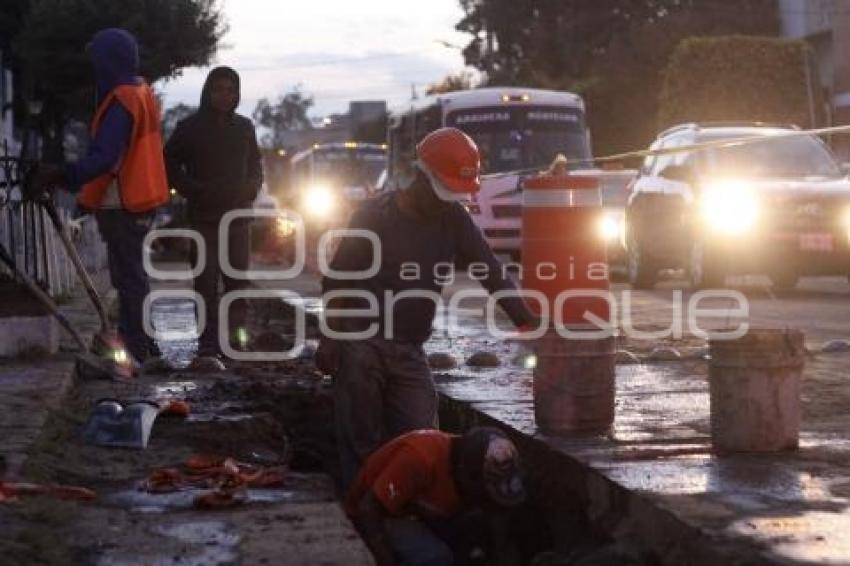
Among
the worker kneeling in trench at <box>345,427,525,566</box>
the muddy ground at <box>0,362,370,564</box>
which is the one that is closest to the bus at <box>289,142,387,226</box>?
the muddy ground at <box>0,362,370,564</box>

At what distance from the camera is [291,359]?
11672 mm

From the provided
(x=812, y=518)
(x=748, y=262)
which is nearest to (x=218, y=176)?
(x=812, y=518)

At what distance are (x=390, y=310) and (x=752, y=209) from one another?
10672 millimetres

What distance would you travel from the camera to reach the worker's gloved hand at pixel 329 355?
7242 millimetres

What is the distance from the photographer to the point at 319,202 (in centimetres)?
4212

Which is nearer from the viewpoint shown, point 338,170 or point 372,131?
point 338,170

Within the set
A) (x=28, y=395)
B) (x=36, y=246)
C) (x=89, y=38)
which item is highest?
(x=89, y=38)

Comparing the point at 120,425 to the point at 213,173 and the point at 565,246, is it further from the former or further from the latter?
the point at 565,246

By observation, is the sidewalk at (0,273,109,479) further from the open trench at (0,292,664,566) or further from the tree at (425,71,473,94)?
the tree at (425,71,473,94)

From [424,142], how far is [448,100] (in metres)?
20.0

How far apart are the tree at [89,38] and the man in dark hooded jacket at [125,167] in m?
15.9

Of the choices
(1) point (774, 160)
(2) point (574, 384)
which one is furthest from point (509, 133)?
(2) point (574, 384)

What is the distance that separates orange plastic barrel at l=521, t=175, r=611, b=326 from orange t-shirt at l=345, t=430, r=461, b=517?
531 centimetres

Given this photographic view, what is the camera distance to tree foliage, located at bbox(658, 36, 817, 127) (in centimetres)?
4228
